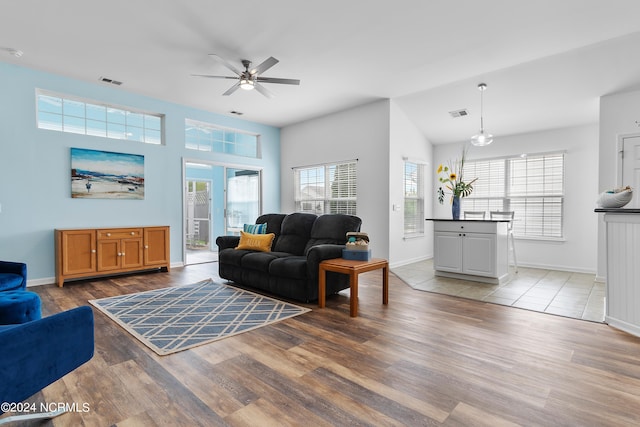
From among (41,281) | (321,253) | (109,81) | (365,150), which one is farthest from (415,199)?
(41,281)

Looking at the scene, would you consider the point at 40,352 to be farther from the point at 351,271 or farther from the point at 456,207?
the point at 456,207

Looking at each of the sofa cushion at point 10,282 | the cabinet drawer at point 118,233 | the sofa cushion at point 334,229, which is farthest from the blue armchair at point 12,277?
the sofa cushion at point 334,229

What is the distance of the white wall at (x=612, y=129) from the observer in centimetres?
450

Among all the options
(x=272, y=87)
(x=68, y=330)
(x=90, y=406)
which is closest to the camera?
(x=68, y=330)

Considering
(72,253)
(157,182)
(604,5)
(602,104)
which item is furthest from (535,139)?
(72,253)

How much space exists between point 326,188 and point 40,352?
18.8 ft

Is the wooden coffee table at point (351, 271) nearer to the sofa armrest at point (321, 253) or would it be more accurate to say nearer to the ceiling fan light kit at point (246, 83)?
the sofa armrest at point (321, 253)

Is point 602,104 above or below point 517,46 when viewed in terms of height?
below

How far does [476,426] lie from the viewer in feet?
5.33

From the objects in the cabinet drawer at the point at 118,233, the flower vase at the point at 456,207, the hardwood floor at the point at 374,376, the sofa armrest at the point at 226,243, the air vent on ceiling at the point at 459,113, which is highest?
the air vent on ceiling at the point at 459,113

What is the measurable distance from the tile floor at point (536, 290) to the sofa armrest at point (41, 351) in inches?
148

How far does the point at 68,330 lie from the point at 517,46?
4797 millimetres

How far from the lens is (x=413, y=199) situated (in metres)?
6.60

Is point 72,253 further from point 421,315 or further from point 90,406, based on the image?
point 421,315
